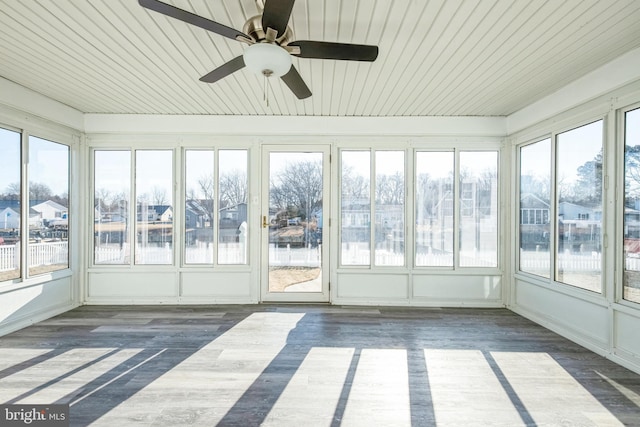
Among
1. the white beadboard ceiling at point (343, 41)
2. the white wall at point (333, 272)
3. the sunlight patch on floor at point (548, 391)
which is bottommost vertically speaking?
the sunlight patch on floor at point (548, 391)

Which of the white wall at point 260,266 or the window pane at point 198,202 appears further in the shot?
the window pane at point 198,202

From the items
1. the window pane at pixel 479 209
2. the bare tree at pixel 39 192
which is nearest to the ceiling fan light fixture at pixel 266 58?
the window pane at pixel 479 209

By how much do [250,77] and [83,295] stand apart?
3.80 m

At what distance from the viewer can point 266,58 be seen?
1863 mm

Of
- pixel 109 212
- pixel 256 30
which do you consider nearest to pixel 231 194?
pixel 109 212

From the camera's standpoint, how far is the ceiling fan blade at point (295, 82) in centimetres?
229

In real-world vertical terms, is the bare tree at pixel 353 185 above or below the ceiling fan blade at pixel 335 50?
below

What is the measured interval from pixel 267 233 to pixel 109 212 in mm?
2232

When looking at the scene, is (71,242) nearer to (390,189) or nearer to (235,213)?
(235,213)

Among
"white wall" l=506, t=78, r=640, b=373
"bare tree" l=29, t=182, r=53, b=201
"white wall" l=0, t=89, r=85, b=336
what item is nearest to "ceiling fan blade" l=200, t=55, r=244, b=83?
"white wall" l=0, t=89, r=85, b=336

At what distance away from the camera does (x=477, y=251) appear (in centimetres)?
440

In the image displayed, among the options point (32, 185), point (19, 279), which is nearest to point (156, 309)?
point (19, 279)

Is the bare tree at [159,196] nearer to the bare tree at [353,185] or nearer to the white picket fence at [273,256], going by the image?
the white picket fence at [273,256]

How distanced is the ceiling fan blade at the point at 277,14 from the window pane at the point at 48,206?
361 centimetres
